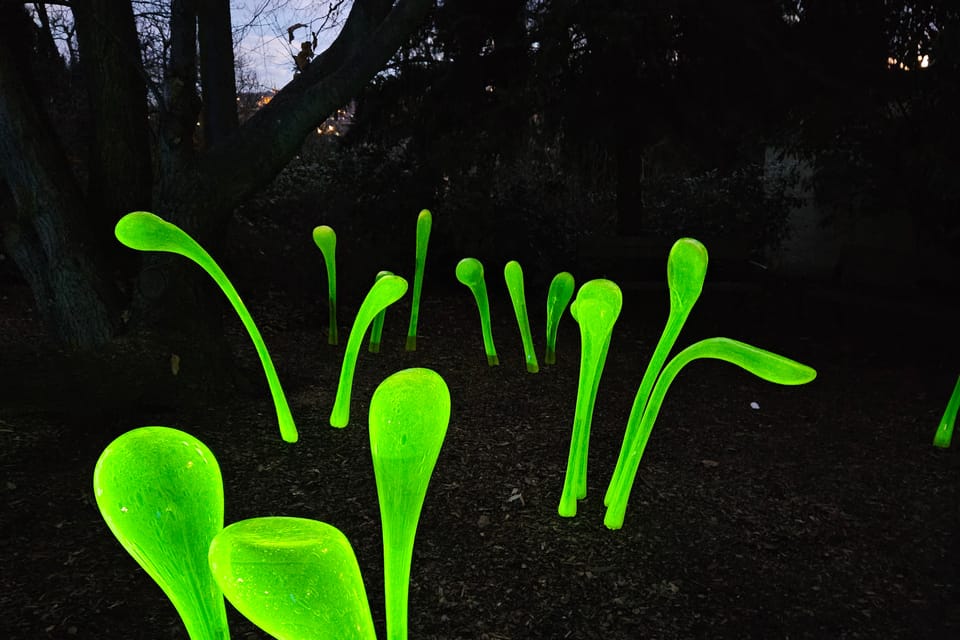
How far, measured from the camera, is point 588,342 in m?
2.51

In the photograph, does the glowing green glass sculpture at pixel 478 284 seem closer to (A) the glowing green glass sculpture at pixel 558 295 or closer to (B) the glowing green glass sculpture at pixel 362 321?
(A) the glowing green glass sculpture at pixel 558 295

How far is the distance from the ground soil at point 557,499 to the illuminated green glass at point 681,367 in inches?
5.5

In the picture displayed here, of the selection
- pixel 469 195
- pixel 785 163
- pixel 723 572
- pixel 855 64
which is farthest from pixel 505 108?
pixel 785 163

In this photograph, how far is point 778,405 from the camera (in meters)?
4.28

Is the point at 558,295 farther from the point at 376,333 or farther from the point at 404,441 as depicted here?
the point at 404,441

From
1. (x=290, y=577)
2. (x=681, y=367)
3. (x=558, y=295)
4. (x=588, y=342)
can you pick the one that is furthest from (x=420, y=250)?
(x=290, y=577)

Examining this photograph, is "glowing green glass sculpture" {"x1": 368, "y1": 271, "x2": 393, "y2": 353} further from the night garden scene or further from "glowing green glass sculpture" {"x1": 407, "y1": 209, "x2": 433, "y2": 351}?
"glowing green glass sculpture" {"x1": 407, "y1": 209, "x2": 433, "y2": 351}

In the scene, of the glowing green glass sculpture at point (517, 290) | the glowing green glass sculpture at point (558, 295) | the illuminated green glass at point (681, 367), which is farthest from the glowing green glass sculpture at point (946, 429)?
the glowing green glass sculpture at point (517, 290)

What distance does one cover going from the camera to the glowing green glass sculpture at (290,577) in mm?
989

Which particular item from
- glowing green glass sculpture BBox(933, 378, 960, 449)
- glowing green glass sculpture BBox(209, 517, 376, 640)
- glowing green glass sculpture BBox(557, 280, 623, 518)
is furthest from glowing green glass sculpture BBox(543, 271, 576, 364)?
glowing green glass sculpture BBox(209, 517, 376, 640)

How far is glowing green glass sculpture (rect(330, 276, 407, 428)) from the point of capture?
2.75 m

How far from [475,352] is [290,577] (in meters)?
4.32

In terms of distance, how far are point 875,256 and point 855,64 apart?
172 inches

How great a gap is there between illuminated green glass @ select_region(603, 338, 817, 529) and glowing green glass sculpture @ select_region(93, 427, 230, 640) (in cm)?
142
